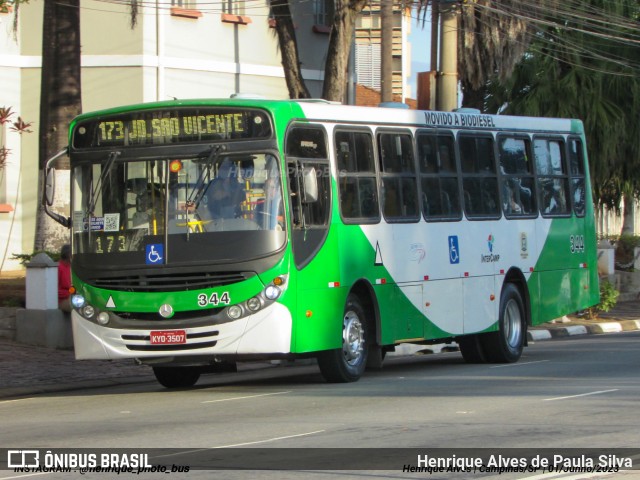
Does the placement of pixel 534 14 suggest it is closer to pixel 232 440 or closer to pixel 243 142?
pixel 243 142

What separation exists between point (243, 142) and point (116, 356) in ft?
9.10

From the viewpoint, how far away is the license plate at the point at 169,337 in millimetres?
14000

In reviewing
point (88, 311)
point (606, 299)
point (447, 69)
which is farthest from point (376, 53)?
point (88, 311)

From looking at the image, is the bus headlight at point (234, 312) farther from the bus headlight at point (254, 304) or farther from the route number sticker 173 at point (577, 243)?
the route number sticker 173 at point (577, 243)

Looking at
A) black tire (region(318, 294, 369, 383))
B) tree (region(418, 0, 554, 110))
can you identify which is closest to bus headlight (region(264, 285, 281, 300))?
black tire (region(318, 294, 369, 383))

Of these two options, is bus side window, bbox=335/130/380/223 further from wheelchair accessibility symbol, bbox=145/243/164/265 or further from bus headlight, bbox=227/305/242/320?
wheelchair accessibility symbol, bbox=145/243/164/265

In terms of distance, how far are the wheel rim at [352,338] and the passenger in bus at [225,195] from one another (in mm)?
2149

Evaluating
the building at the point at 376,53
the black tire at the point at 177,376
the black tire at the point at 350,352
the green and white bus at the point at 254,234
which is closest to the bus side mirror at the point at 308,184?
the green and white bus at the point at 254,234

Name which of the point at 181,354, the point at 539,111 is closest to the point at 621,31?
the point at 539,111

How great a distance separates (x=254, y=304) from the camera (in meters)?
14.0

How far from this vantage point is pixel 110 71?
1087 inches

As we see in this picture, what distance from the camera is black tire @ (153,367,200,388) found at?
52.4 ft

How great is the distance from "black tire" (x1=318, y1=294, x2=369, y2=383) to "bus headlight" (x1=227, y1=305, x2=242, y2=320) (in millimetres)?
1481

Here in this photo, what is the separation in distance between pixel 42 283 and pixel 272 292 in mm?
6415
